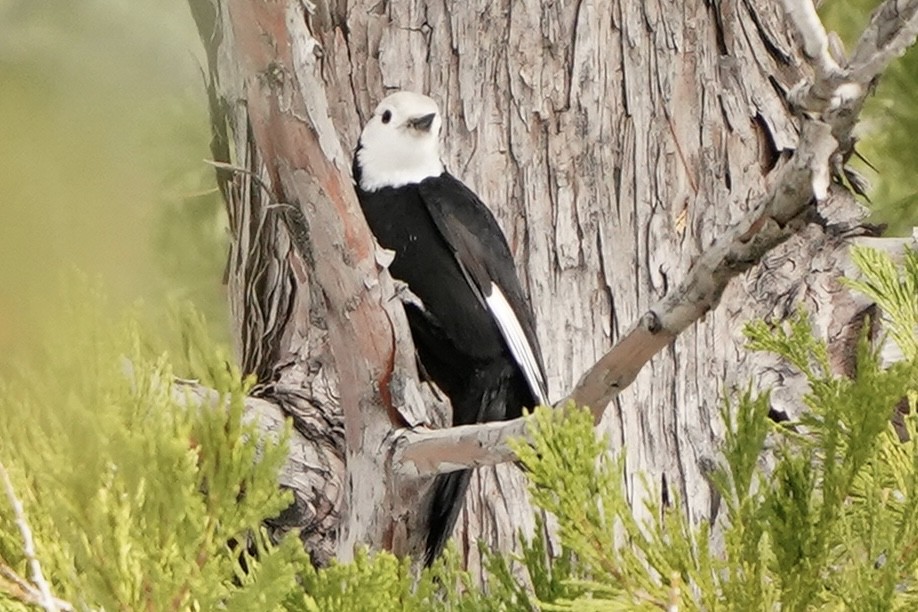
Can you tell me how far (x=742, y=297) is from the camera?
44.4 inches

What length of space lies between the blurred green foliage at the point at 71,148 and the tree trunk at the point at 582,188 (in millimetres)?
839

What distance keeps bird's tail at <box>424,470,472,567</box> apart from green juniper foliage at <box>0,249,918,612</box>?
325 mm

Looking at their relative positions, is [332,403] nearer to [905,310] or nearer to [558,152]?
[558,152]

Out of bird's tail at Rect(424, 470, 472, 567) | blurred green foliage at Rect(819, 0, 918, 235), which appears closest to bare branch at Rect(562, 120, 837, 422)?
bird's tail at Rect(424, 470, 472, 567)

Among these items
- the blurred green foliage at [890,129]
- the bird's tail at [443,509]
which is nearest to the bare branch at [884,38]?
the bird's tail at [443,509]

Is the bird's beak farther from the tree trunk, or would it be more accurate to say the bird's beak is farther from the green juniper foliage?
the green juniper foliage

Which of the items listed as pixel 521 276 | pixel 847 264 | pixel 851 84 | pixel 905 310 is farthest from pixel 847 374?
pixel 851 84

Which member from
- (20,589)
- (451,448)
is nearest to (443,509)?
(451,448)

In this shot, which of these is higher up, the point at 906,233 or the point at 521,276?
the point at 906,233

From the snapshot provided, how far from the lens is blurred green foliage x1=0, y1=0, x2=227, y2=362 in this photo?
159 mm

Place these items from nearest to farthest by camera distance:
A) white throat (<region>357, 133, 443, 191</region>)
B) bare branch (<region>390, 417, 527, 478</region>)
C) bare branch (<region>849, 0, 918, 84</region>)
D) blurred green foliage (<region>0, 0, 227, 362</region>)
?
blurred green foliage (<region>0, 0, 227, 362</region>)
bare branch (<region>849, 0, 918, 84</region>)
bare branch (<region>390, 417, 527, 478</region>)
white throat (<region>357, 133, 443, 191</region>)

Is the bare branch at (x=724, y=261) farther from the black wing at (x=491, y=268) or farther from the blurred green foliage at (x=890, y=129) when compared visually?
the blurred green foliage at (x=890, y=129)

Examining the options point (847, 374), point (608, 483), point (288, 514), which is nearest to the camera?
point (608, 483)

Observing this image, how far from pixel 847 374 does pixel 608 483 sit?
70 centimetres
